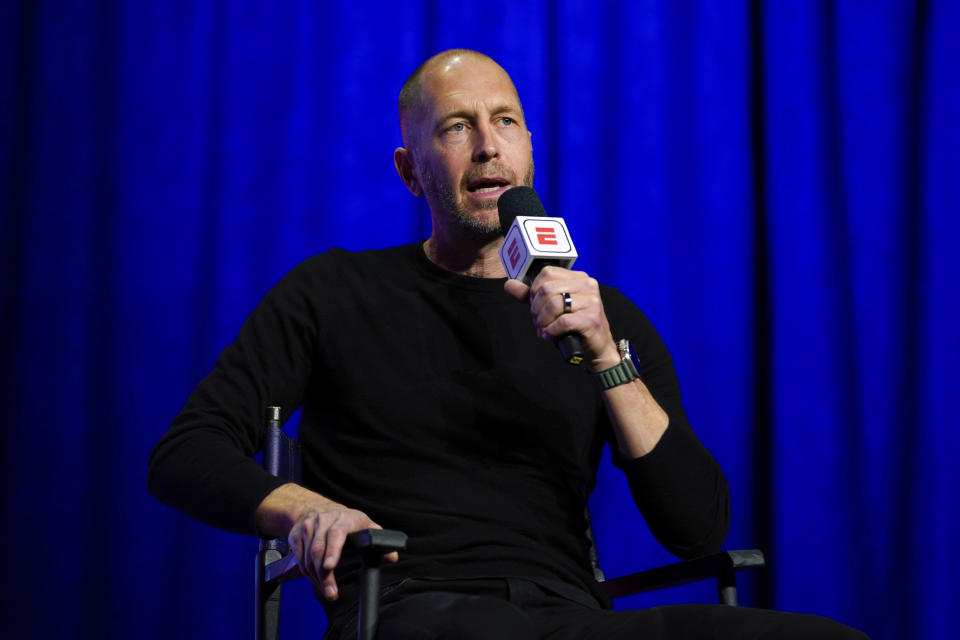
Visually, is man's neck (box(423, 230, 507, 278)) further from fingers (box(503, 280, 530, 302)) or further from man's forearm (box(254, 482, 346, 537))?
man's forearm (box(254, 482, 346, 537))

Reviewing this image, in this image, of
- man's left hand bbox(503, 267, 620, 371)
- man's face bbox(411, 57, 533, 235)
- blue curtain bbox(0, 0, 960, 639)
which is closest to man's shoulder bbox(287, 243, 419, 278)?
man's face bbox(411, 57, 533, 235)

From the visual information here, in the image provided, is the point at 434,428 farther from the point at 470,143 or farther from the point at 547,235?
the point at 470,143

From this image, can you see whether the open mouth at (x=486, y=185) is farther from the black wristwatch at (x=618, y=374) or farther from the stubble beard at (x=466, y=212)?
the black wristwatch at (x=618, y=374)

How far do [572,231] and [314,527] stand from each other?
1.59m

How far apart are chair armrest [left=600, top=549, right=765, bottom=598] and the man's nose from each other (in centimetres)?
77

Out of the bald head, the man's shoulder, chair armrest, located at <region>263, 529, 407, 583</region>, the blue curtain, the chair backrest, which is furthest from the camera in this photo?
the blue curtain

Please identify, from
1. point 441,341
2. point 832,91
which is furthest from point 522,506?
point 832,91

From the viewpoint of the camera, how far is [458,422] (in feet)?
4.71

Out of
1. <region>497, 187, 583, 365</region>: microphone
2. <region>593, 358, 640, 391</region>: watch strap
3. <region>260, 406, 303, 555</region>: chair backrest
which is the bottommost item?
<region>260, 406, 303, 555</region>: chair backrest

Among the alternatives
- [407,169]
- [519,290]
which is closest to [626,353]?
[519,290]

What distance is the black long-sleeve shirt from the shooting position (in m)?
1.31

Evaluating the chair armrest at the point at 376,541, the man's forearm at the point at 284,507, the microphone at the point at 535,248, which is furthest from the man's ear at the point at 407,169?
the chair armrest at the point at 376,541

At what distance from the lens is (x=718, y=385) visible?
7.99 feet

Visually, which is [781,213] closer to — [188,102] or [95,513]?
[188,102]
